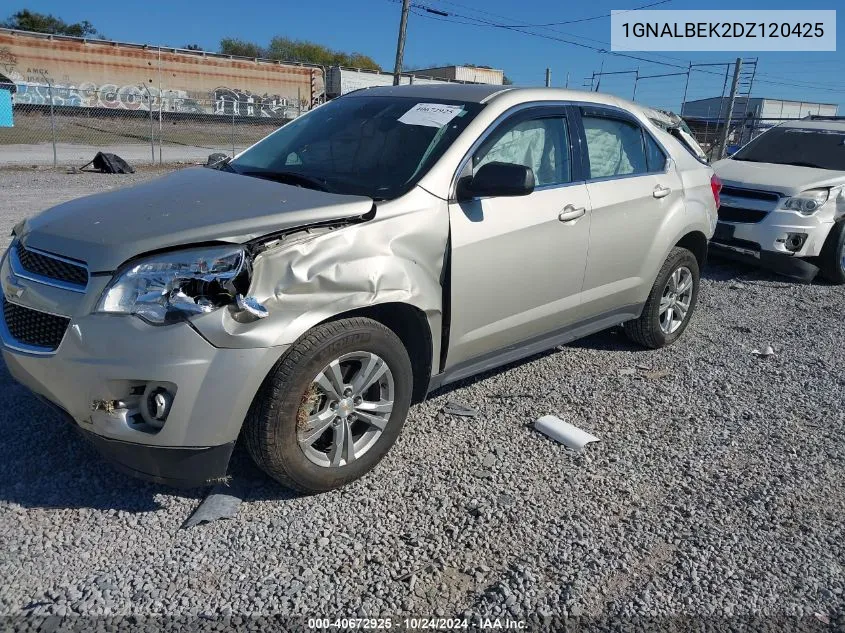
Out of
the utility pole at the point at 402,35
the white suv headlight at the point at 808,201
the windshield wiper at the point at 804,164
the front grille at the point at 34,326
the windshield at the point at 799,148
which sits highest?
the utility pole at the point at 402,35

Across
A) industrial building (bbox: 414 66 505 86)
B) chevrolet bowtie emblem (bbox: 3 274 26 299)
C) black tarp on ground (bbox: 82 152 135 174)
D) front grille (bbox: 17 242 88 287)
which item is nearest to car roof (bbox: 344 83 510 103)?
front grille (bbox: 17 242 88 287)

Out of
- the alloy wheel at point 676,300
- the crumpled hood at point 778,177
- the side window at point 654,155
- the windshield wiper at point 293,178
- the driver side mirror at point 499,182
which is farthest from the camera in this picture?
the crumpled hood at point 778,177

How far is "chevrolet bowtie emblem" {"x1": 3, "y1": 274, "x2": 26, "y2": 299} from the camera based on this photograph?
2846 mm

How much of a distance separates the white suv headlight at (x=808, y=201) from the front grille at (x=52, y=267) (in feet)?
23.4

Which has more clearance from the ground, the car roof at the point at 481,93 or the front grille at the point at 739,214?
the car roof at the point at 481,93

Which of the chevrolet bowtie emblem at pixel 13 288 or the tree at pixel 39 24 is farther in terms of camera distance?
the tree at pixel 39 24

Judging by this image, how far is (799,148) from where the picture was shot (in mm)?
8539

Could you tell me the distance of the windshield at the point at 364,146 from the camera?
11.1ft

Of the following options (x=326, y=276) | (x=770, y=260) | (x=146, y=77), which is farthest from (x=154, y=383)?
(x=146, y=77)

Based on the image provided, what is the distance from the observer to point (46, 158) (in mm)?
18688

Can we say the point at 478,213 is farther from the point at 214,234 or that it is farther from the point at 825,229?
the point at 825,229

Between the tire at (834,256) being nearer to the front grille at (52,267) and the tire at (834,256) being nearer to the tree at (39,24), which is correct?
the front grille at (52,267)

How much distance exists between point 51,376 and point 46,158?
18904 mm

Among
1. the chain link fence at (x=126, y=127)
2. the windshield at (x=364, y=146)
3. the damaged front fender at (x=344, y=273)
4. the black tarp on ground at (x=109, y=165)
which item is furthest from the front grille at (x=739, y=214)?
the chain link fence at (x=126, y=127)
